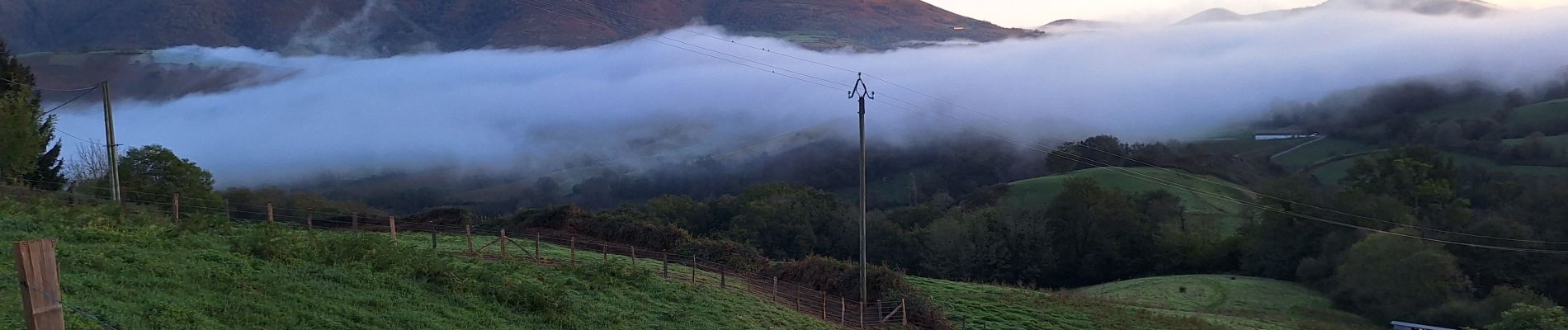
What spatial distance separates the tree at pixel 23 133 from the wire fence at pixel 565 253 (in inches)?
89.0

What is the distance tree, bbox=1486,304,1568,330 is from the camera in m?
43.2

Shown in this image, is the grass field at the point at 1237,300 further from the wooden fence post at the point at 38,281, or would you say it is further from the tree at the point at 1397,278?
the wooden fence post at the point at 38,281

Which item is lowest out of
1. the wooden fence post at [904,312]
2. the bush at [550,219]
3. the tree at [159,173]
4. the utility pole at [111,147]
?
the wooden fence post at [904,312]

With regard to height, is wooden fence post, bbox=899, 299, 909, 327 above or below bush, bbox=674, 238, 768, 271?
below

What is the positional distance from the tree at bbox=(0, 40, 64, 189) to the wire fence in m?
2.26

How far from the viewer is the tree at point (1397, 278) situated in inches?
2199

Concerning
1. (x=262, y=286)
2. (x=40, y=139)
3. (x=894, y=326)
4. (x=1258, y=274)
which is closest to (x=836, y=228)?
(x=1258, y=274)

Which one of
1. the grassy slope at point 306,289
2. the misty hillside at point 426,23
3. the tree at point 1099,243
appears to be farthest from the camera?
the misty hillside at point 426,23

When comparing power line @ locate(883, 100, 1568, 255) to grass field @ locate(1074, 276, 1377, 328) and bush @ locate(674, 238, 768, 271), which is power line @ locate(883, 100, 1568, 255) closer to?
grass field @ locate(1074, 276, 1377, 328)

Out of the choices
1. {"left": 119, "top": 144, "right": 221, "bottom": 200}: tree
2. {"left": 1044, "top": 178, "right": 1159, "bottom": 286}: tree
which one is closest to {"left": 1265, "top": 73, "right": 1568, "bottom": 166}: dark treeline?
{"left": 1044, "top": 178, "right": 1159, "bottom": 286}: tree

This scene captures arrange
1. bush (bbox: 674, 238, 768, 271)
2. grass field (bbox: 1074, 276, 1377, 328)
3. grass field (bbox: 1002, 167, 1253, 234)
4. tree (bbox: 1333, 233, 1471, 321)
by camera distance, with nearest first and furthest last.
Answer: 1. bush (bbox: 674, 238, 768, 271)
2. grass field (bbox: 1074, 276, 1377, 328)
3. tree (bbox: 1333, 233, 1471, 321)
4. grass field (bbox: 1002, 167, 1253, 234)

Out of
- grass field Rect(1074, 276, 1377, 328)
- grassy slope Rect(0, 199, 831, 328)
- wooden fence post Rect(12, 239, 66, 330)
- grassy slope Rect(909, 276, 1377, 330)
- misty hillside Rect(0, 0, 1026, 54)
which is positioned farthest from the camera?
misty hillside Rect(0, 0, 1026, 54)

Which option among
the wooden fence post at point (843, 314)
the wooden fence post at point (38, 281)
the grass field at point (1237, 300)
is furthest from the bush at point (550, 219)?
the wooden fence post at point (38, 281)

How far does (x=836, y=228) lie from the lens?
3189 inches
